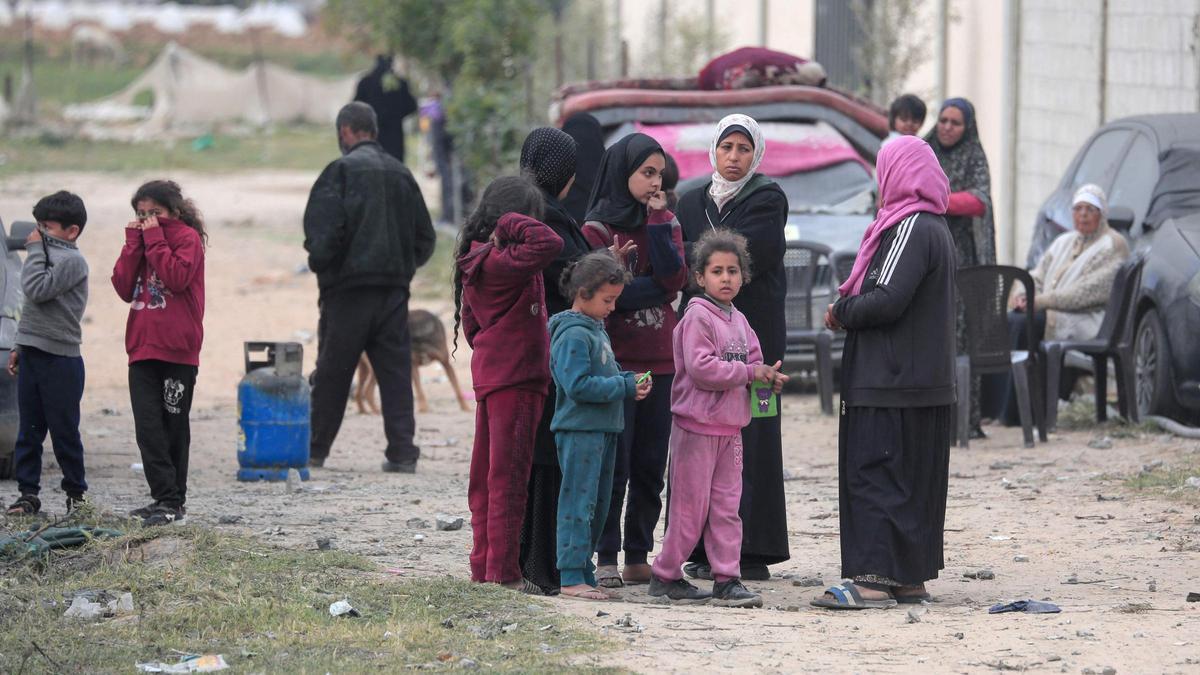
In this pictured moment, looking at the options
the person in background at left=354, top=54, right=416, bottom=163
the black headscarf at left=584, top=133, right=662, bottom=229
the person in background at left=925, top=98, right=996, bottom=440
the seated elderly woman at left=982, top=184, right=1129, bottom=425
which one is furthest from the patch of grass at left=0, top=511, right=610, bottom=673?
the person in background at left=354, top=54, right=416, bottom=163

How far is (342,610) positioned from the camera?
226 inches

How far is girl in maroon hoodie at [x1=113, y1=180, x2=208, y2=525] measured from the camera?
7.41 metres

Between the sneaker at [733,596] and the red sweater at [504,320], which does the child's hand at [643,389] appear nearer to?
the red sweater at [504,320]

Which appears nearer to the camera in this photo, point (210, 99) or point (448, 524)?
point (448, 524)

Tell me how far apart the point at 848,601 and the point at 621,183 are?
1704mm

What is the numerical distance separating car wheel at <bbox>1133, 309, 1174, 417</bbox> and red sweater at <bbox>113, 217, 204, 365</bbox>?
558 cm

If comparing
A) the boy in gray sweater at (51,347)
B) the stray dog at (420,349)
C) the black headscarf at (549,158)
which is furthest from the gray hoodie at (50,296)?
the stray dog at (420,349)

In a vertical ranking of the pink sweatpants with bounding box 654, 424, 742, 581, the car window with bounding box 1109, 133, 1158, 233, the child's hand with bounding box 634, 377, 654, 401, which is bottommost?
the pink sweatpants with bounding box 654, 424, 742, 581

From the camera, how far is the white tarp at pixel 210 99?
4788cm

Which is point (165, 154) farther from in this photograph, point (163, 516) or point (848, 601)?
point (848, 601)

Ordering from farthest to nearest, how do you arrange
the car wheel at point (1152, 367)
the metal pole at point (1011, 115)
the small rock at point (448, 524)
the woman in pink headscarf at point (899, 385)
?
the metal pole at point (1011, 115)
the car wheel at point (1152, 367)
the small rock at point (448, 524)
the woman in pink headscarf at point (899, 385)

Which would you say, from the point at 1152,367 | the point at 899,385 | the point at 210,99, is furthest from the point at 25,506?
the point at 210,99

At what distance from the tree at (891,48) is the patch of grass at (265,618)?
12620 mm

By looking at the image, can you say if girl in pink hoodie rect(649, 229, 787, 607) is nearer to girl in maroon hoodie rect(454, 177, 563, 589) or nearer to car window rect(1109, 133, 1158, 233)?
girl in maroon hoodie rect(454, 177, 563, 589)
